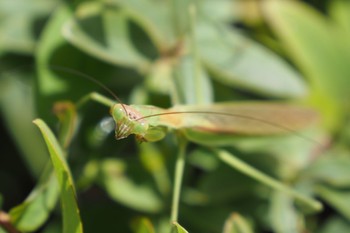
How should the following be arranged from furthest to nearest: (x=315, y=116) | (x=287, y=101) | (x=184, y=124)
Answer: (x=287, y=101), (x=315, y=116), (x=184, y=124)

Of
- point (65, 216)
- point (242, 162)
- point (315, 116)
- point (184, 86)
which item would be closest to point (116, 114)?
point (65, 216)

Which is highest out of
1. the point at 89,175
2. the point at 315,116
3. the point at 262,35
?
the point at 262,35

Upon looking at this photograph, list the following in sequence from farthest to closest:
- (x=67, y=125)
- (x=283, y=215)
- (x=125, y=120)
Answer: (x=283, y=215), (x=67, y=125), (x=125, y=120)

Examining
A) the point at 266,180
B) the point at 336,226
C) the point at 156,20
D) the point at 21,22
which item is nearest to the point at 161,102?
the point at 156,20

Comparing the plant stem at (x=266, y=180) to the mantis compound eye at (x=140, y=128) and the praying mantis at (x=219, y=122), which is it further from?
the mantis compound eye at (x=140, y=128)

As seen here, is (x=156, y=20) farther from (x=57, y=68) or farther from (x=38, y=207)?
(x=38, y=207)

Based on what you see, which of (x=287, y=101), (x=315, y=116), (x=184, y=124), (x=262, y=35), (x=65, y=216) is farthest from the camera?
(x=262, y=35)

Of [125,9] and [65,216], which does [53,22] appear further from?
[65,216]
